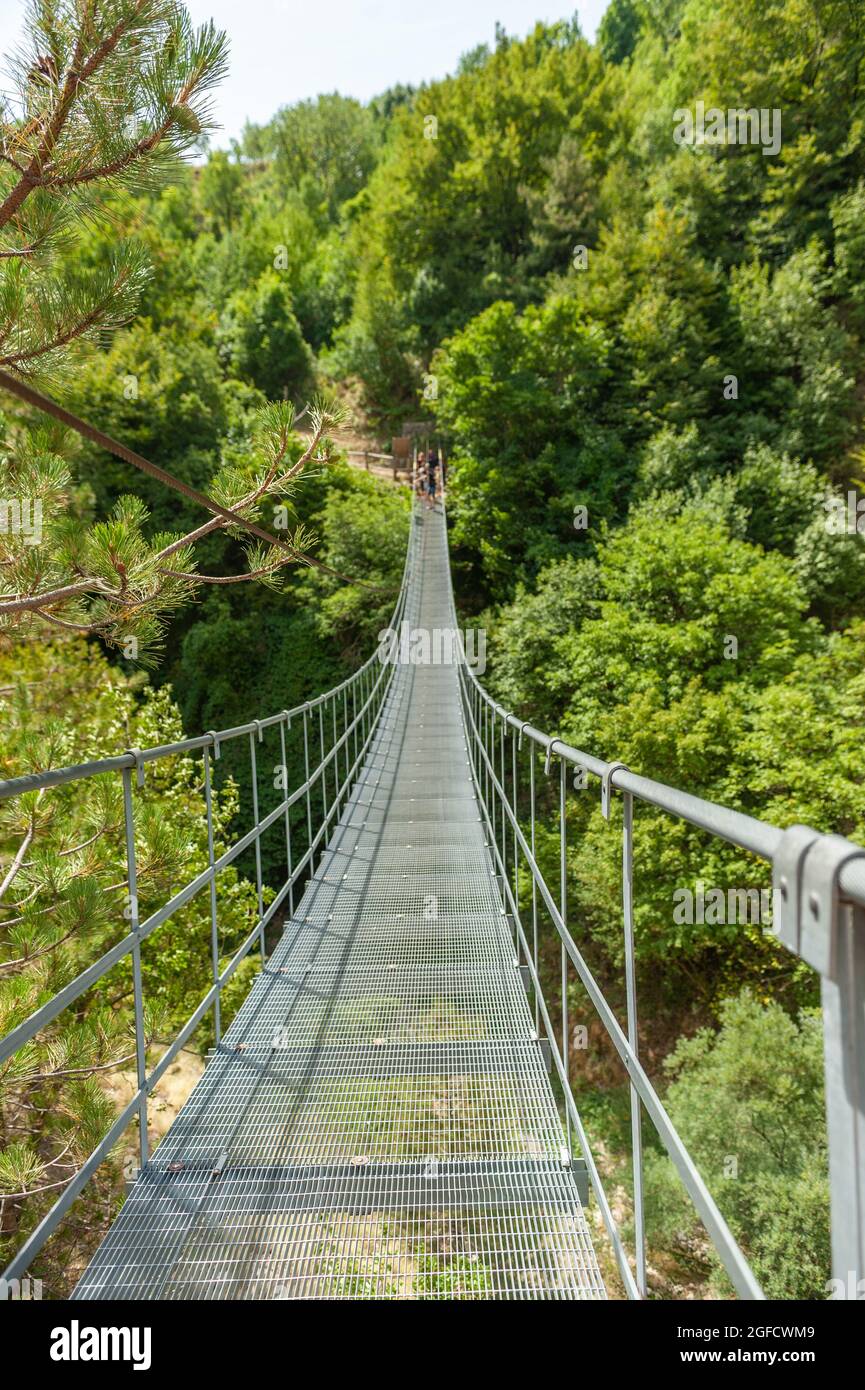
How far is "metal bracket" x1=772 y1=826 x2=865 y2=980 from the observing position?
43 centimetres

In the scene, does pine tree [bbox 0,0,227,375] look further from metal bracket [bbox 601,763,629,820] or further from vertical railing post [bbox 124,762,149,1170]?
metal bracket [bbox 601,763,629,820]

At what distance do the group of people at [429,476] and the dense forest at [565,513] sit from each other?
152 centimetres

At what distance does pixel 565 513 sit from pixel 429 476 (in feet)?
18.1

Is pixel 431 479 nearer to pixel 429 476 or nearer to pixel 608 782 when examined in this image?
pixel 429 476

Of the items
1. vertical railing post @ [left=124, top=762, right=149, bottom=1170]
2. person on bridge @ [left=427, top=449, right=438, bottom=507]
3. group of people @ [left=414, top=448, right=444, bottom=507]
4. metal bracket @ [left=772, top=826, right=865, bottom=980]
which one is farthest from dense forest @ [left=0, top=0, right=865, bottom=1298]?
metal bracket @ [left=772, top=826, right=865, bottom=980]

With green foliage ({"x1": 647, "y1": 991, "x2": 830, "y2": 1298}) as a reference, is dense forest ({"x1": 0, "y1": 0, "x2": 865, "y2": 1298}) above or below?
above

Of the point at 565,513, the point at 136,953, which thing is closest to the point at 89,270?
the point at 136,953

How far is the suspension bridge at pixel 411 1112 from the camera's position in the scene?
1.58 ft

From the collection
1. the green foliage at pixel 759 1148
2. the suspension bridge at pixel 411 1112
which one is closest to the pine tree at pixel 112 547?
the suspension bridge at pixel 411 1112

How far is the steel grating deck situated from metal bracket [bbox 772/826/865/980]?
1242mm

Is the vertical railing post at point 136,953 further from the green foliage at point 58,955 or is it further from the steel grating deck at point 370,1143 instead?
the green foliage at point 58,955

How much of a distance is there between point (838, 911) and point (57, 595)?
2229 millimetres

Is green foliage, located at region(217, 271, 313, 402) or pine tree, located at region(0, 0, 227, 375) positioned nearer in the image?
pine tree, located at region(0, 0, 227, 375)

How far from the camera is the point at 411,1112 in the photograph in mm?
2008
